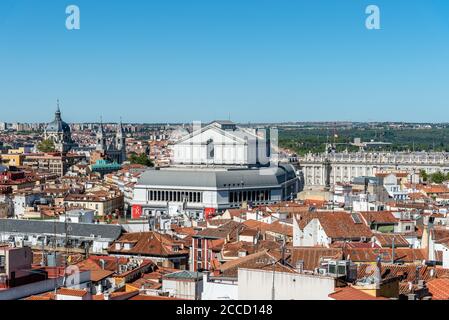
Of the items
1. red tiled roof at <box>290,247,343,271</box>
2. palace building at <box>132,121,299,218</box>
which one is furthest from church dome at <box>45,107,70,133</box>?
red tiled roof at <box>290,247,343,271</box>

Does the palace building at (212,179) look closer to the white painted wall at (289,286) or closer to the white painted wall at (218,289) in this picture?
the white painted wall at (218,289)

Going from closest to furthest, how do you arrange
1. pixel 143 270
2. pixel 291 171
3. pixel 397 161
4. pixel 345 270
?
pixel 345 270 → pixel 143 270 → pixel 291 171 → pixel 397 161

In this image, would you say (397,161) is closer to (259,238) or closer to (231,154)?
(231,154)

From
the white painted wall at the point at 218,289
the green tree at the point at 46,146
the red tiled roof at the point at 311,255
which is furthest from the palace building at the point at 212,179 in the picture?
the green tree at the point at 46,146

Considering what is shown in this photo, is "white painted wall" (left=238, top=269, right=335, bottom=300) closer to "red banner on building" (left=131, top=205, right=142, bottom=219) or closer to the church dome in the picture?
"red banner on building" (left=131, top=205, right=142, bottom=219)
